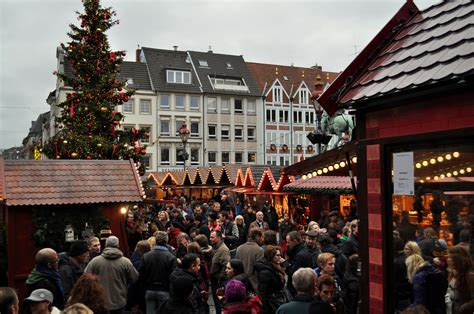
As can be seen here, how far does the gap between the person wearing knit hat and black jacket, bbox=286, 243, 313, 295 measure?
10.5ft

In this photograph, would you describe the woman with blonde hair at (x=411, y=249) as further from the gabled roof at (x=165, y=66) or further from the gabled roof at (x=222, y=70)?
the gabled roof at (x=222, y=70)

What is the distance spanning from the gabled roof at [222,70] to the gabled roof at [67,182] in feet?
143

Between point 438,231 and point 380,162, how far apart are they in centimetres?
94

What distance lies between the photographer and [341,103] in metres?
5.70

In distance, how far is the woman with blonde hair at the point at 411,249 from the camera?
16.5ft

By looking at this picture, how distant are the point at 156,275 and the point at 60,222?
383 cm

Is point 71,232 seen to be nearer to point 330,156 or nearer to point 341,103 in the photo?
point 330,156

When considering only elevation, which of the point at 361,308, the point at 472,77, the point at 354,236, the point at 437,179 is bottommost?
the point at 361,308

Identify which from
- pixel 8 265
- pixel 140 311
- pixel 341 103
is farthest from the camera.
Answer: pixel 8 265

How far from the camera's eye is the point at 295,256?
7.84 m

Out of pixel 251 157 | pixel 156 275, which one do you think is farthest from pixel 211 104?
pixel 156 275

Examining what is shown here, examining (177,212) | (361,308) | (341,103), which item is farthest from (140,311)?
(177,212)

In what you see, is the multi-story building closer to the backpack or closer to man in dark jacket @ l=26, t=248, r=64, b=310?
man in dark jacket @ l=26, t=248, r=64, b=310

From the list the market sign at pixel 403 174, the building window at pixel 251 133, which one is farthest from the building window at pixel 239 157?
the market sign at pixel 403 174
